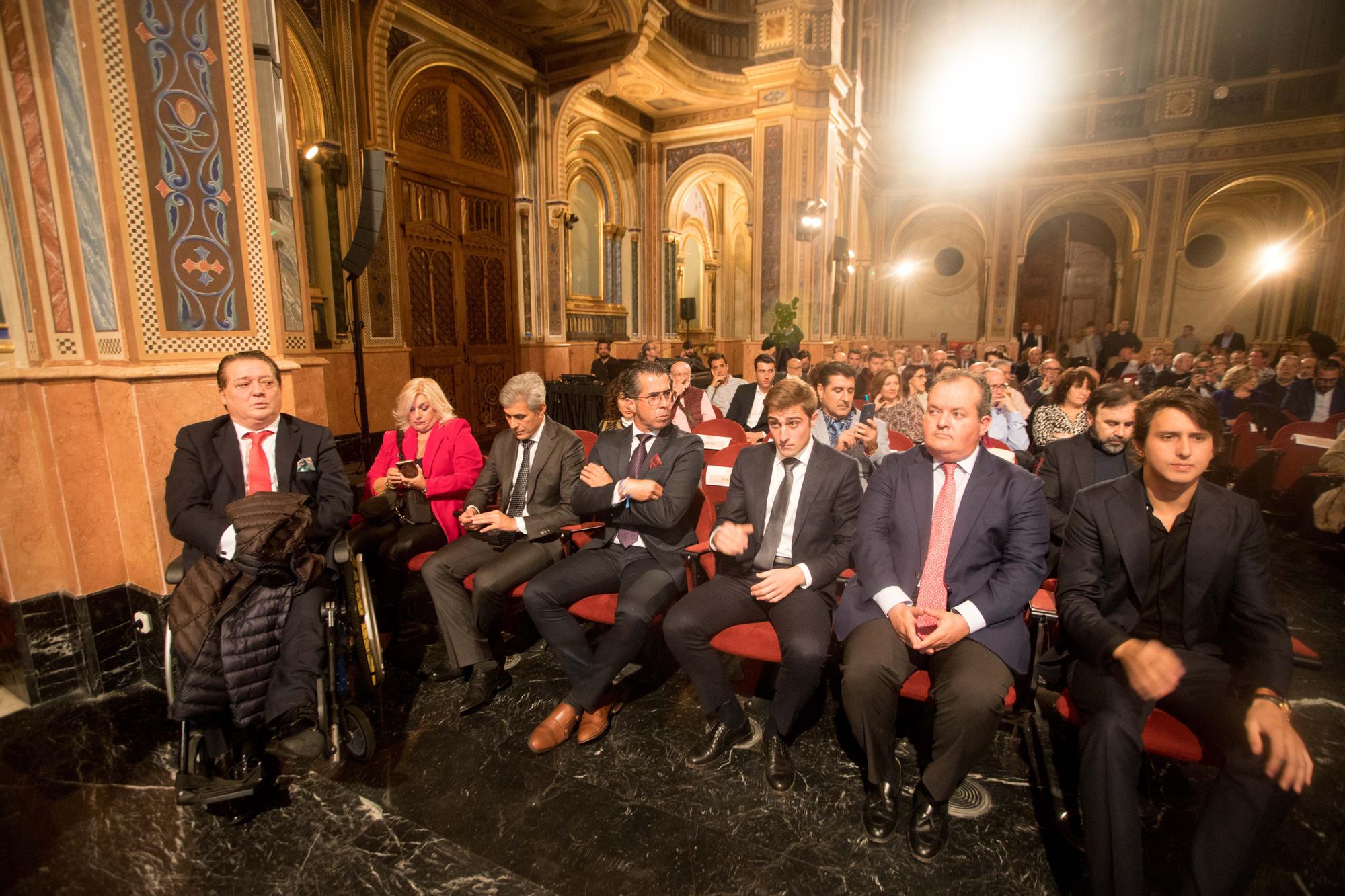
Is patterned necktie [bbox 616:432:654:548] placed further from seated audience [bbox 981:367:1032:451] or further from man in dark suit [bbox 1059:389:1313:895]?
seated audience [bbox 981:367:1032:451]

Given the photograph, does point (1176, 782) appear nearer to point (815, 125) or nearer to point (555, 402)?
point (555, 402)

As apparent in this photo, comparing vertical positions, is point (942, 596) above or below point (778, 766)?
above

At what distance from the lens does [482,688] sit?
2779 millimetres

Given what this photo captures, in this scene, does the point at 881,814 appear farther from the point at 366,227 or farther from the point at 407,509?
the point at 366,227

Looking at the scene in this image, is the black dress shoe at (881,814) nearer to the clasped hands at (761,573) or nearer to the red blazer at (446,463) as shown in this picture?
the clasped hands at (761,573)

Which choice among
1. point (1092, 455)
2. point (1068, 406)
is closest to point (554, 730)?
point (1092, 455)

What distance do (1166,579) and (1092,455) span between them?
108 centimetres

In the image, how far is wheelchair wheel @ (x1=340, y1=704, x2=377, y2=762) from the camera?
94.2 inches

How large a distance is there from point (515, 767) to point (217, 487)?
151 centimetres

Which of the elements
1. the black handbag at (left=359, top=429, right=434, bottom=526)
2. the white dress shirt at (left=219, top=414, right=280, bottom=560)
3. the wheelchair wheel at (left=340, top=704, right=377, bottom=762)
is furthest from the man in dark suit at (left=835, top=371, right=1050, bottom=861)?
the white dress shirt at (left=219, top=414, right=280, bottom=560)

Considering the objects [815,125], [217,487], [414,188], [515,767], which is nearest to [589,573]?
[515,767]

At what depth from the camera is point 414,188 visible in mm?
7988

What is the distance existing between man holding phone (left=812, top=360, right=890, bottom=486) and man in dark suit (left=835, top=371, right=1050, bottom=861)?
31.0 inches

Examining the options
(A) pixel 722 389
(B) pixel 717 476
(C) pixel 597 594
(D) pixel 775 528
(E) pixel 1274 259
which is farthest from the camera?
(E) pixel 1274 259
